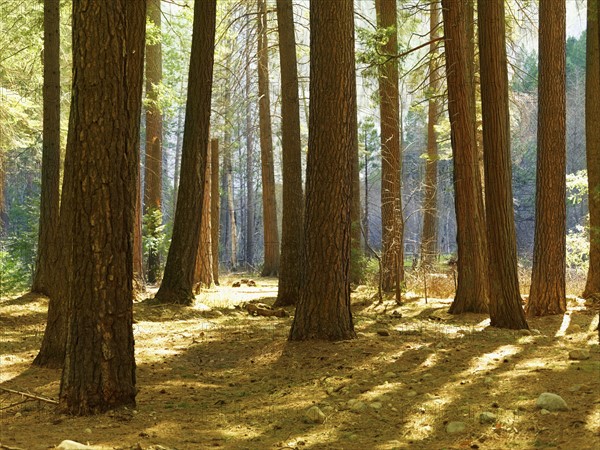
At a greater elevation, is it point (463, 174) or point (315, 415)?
point (463, 174)

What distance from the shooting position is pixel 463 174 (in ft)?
38.5

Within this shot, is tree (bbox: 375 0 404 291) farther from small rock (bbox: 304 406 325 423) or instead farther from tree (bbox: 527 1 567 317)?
small rock (bbox: 304 406 325 423)

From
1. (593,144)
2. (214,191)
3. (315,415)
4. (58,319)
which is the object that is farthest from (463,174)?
(214,191)

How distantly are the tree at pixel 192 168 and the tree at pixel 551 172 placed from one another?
239 inches

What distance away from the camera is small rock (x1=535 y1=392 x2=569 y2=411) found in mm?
4574

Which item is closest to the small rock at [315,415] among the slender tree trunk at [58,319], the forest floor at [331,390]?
the forest floor at [331,390]

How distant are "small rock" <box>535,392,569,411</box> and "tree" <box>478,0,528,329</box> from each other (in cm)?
471

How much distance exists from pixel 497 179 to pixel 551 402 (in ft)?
17.0

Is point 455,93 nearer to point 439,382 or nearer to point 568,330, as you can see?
point 568,330

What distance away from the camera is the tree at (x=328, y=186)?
752 centimetres

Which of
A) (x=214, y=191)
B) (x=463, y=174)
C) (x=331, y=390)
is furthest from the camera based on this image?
(x=214, y=191)

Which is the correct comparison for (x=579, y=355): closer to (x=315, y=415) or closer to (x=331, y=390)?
(x=331, y=390)

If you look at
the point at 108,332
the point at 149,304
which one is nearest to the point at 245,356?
the point at 108,332

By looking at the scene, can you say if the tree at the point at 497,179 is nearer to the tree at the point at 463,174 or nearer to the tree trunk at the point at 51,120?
the tree at the point at 463,174
